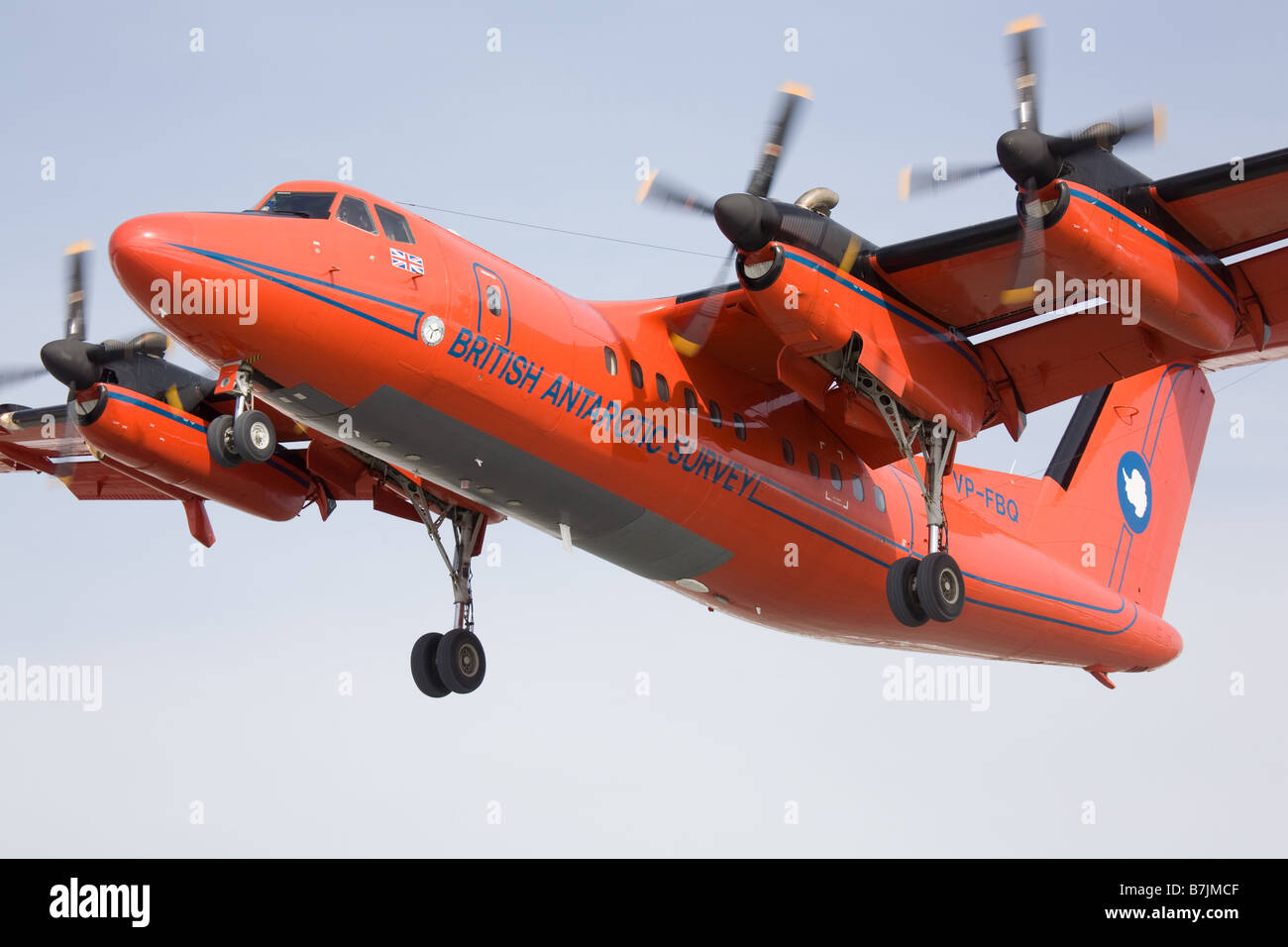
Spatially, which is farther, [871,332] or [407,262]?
[871,332]

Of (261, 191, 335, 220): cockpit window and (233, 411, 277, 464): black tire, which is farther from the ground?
(261, 191, 335, 220): cockpit window

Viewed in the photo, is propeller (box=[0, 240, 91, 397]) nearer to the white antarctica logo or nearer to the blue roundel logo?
the white antarctica logo

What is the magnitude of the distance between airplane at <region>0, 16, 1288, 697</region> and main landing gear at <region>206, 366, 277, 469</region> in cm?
2

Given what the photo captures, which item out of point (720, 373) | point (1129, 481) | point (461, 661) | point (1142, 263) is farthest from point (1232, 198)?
point (461, 661)

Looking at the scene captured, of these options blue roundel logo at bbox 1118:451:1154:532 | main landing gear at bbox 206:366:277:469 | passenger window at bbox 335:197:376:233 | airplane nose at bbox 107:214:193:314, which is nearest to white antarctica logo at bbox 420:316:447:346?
passenger window at bbox 335:197:376:233

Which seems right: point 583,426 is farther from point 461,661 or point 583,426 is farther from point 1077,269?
point 1077,269

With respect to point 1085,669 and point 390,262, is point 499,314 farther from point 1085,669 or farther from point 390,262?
point 1085,669

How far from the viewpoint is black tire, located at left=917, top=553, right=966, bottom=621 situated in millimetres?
14203

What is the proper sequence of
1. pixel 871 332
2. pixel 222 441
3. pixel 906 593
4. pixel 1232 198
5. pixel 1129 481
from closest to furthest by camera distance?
pixel 222 441
pixel 1232 198
pixel 871 332
pixel 906 593
pixel 1129 481

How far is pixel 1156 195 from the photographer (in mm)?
13102

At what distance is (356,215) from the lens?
12.2 metres

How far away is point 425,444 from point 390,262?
1655 mm

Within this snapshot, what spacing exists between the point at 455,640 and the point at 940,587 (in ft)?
16.9

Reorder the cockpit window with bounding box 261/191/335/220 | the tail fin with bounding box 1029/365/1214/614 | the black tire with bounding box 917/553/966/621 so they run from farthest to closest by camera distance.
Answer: the tail fin with bounding box 1029/365/1214/614
the black tire with bounding box 917/553/966/621
the cockpit window with bounding box 261/191/335/220
